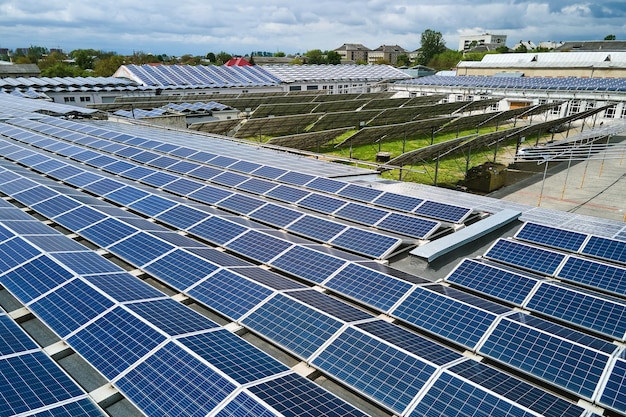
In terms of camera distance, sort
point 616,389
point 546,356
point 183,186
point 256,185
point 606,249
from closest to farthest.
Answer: point 616,389 → point 546,356 → point 606,249 → point 256,185 → point 183,186

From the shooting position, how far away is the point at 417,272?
13.5 m

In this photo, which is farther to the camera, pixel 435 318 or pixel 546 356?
pixel 435 318

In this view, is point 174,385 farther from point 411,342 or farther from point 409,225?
point 409,225

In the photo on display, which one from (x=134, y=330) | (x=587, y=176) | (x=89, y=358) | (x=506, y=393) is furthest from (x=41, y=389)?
(x=587, y=176)

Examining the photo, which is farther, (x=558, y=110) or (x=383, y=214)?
(x=558, y=110)

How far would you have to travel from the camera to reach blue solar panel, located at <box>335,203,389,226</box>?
56.2 feet

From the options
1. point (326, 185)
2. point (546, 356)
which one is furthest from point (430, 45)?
point (546, 356)

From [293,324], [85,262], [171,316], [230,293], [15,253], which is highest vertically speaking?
[15,253]

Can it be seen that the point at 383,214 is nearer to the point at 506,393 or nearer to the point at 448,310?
the point at 448,310

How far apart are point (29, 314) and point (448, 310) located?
1138 centimetres

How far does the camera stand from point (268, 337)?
10.0 meters

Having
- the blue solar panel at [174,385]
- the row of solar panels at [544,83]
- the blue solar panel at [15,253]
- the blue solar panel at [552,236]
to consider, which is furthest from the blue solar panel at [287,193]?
the row of solar panels at [544,83]

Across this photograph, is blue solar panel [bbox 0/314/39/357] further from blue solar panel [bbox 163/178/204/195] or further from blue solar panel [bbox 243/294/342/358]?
blue solar panel [bbox 163/178/204/195]

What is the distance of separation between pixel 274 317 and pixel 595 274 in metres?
10.4
